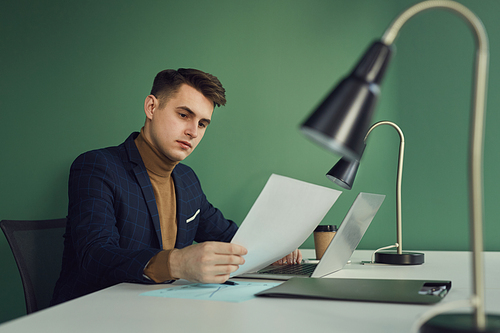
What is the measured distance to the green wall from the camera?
5.93 feet

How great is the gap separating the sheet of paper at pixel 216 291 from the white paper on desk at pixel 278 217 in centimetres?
4

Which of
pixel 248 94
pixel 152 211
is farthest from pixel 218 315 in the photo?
pixel 248 94

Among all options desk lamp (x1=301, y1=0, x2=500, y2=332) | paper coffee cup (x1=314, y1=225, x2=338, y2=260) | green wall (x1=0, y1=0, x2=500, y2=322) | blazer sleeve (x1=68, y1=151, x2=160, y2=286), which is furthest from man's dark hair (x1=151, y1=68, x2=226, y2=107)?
desk lamp (x1=301, y1=0, x2=500, y2=332)

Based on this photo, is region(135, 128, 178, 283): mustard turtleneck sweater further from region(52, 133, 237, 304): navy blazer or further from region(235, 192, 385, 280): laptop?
region(235, 192, 385, 280): laptop

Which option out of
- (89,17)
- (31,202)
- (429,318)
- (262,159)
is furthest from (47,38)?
(429,318)

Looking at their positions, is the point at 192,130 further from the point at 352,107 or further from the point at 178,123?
the point at 352,107

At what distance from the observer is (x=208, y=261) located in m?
0.82

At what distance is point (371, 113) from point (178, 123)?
42.4 inches

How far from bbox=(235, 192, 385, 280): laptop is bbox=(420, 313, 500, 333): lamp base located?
0.50 metres

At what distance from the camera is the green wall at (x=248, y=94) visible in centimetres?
181

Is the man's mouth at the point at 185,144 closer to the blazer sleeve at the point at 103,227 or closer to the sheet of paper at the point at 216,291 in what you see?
the blazer sleeve at the point at 103,227

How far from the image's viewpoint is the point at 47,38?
2174 mm

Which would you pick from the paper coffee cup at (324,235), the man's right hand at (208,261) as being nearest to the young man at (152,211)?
the man's right hand at (208,261)

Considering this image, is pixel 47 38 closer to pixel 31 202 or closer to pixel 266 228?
pixel 31 202
